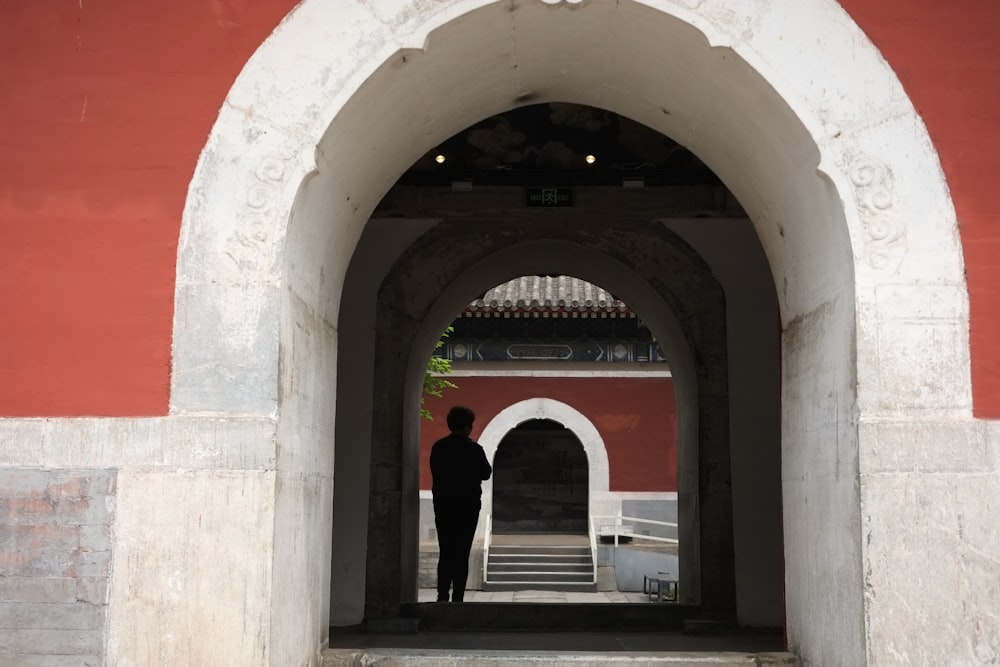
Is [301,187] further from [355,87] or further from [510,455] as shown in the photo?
[510,455]

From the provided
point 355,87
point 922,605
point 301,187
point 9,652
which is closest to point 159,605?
point 9,652

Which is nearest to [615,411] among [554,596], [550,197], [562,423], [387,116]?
[562,423]

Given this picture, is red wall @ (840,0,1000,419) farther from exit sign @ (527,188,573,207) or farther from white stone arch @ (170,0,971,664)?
exit sign @ (527,188,573,207)

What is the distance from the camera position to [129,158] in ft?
13.5

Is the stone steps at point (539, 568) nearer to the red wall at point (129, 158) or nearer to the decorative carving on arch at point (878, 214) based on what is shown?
the red wall at point (129, 158)

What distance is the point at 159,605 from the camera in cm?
386

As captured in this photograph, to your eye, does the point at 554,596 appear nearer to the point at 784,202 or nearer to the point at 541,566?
the point at 541,566

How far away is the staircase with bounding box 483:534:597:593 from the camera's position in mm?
15992

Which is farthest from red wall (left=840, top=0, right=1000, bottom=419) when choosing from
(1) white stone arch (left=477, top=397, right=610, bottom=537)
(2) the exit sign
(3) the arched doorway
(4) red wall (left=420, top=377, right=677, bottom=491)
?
(3) the arched doorway

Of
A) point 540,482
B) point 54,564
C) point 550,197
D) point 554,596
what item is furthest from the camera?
point 540,482

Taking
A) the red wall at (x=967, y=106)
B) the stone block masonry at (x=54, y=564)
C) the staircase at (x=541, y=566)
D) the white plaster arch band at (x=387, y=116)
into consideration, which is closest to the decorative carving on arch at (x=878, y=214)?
the white plaster arch band at (x=387, y=116)

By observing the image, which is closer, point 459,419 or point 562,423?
point 459,419

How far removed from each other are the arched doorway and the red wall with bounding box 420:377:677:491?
12.0 feet

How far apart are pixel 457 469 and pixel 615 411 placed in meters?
8.31
